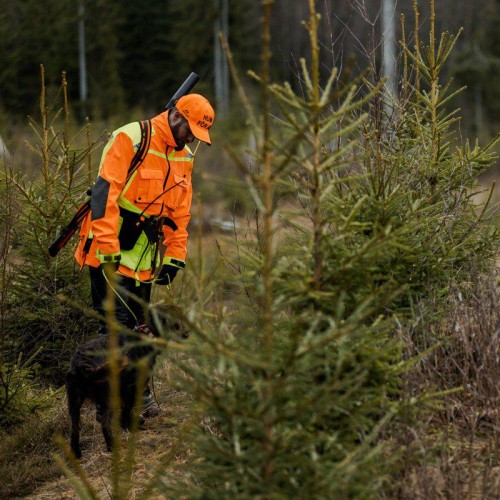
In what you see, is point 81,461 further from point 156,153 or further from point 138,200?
point 156,153

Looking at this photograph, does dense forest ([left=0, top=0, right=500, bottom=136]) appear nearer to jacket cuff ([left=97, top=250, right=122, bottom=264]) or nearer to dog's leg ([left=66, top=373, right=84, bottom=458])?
jacket cuff ([left=97, top=250, right=122, bottom=264])

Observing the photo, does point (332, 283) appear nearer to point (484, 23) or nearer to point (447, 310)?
point (447, 310)

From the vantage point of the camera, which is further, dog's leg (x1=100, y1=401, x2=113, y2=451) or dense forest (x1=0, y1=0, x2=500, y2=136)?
dense forest (x1=0, y1=0, x2=500, y2=136)

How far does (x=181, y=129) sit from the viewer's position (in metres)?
5.02

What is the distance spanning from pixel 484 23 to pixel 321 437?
36.3 m

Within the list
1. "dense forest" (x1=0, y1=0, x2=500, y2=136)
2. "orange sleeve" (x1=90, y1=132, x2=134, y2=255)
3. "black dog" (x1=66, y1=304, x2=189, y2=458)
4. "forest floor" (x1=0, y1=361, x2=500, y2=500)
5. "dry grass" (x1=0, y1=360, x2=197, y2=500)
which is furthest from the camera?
"dense forest" (x1=0, y1=0, x2=500, y2=136)

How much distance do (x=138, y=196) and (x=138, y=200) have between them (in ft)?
0.10

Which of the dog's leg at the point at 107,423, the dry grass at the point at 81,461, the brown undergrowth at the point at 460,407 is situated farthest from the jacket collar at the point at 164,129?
the brown undergrowth at the point at 460,407

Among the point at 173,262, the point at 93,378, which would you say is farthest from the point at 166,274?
the point at 93,378

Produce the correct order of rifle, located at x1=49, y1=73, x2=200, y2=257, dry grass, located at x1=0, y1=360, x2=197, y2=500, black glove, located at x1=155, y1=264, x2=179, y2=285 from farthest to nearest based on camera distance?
black glove, located at x1=155, y1=264, x2=179, y2=285
rifle, located at x1=49, y1=73, x2=200, y2=257
dry grass, located at x1=0, y1=360, x2=197, y2=500

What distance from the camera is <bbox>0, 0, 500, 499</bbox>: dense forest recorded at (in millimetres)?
2586

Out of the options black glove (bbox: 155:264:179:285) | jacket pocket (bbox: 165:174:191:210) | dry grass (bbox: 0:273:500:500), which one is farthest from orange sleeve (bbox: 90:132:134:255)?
dry grass (bbox: 0:273:500:500)

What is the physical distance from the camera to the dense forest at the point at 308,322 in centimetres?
259

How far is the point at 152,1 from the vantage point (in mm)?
40594
